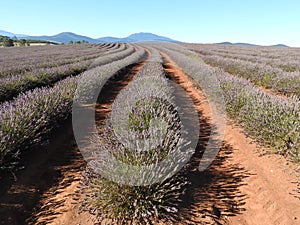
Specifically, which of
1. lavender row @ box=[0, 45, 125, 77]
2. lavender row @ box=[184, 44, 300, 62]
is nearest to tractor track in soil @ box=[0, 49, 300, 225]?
lavender row @ box=[0, 45, 125, 77]

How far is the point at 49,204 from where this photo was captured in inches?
114

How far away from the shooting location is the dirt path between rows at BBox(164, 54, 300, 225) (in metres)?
2.63

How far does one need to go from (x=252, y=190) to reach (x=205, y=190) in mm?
641

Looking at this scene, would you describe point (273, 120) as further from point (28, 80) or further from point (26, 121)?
point (28, 80)

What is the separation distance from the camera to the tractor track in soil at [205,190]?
104 inches

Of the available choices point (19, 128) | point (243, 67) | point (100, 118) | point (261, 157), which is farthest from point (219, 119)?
point (243, 67)

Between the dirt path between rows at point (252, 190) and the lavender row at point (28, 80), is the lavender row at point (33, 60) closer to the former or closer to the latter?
the lavender row at point (28, 80)

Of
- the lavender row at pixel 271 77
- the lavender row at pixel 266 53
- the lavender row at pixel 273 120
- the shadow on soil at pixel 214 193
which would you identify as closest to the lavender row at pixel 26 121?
the shadow on soil at pixel 214 193

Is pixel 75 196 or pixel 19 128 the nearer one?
pixel 75 196

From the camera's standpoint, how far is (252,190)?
3.09m

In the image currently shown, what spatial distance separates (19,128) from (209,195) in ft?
10.1

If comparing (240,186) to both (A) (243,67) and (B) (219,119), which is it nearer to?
(B) (219,119)

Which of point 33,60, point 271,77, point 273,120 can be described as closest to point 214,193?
point 273,120

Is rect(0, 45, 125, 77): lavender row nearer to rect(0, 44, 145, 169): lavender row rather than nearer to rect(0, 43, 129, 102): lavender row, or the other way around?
rect(0, 43, 129, 102): lavender row
